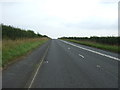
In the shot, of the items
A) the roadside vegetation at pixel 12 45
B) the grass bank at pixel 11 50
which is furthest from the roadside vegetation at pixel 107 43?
the grass bank at pixel 11 50

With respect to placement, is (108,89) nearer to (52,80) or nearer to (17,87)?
(52,80)

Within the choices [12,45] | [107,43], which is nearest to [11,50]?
[12,45]

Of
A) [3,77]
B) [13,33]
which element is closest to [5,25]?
[13,33]

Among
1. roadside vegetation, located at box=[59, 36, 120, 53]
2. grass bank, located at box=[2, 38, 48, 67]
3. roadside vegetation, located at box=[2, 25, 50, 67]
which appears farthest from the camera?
roadside vegetation, located at box=[59, 36, 120, 53]

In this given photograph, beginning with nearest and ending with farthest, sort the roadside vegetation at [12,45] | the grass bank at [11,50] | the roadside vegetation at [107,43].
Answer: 1. the grass bank at [11,50]
2. the roadside vegetation at [12,45]
3. the roadside vegetation at [107,43]

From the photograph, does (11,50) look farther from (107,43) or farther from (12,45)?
(107,43)

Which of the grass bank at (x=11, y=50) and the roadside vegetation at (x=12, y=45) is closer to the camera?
the grass bank at (x=11, y=50)

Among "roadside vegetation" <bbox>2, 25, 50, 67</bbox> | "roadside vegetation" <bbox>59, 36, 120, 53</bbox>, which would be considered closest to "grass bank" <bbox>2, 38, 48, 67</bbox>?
"roadside vegetation" <bbox>2, 25, 50, 67</bbox>

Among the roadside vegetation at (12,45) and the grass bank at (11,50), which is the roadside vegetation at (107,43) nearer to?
the roadside vegetation at (12,45)

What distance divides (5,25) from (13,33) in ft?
6.50

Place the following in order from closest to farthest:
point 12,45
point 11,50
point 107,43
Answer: point 11,50 < point 12,45 < point 107,43

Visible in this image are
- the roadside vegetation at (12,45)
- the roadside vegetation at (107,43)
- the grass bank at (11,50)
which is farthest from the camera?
the roadside vegetation at (107,43)

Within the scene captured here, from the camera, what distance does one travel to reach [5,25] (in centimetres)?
3709

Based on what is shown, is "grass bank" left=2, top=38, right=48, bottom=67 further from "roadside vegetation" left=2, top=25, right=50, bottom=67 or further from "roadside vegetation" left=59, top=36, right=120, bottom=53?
"roadside vegetation" left=59, top=36, right=120, bottom=53
